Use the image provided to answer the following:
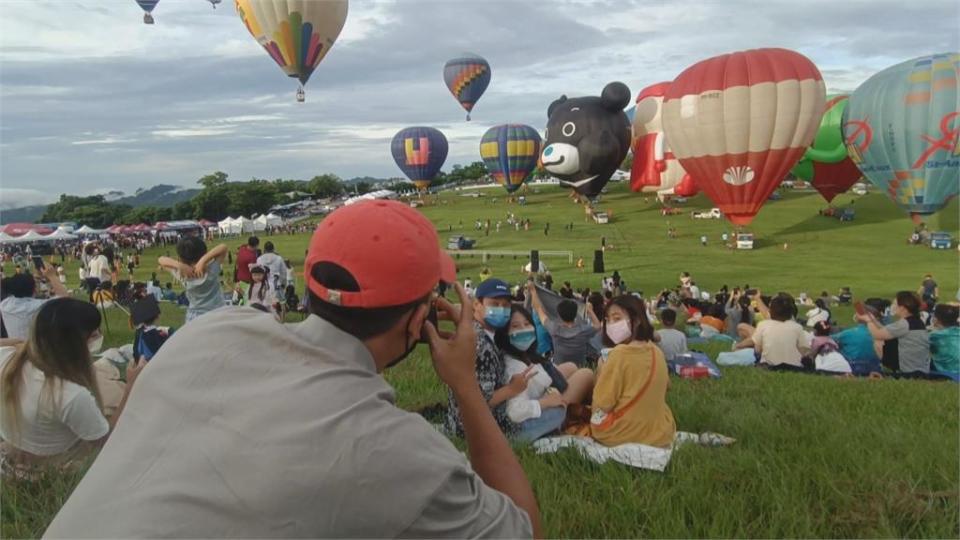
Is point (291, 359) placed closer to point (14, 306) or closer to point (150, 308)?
point (150, 308)

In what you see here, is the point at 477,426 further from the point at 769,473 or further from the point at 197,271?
the point at 197,271

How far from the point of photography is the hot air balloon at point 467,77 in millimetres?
46078

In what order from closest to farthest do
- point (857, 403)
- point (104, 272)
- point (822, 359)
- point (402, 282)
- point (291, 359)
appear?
point (291, 359) → point (402, 282) → point (857, 403) → point (822, 359) → point (104, 272)

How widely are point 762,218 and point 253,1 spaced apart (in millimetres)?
36730

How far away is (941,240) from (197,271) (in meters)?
37.0

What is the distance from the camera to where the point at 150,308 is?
17.5 feet

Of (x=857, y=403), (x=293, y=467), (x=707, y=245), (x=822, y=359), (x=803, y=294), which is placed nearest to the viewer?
(x=293, y=467)

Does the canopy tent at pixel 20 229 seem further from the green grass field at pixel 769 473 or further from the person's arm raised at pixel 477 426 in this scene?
the person's arm raised at pixel 477 426

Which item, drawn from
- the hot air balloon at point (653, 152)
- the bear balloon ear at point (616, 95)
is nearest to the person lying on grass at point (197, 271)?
the bear balloon ear at point (616, 95)

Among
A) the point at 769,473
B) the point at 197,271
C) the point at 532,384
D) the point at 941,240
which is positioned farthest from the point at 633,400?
the point at 941,240

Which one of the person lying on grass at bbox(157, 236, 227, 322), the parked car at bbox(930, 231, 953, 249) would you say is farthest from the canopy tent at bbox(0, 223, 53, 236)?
the parked car at bbox(930, 231, 953, 249)

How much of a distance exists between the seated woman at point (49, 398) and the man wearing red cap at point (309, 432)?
2055 millimetres

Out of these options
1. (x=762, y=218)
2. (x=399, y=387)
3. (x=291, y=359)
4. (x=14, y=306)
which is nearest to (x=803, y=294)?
(x=399, y=387)

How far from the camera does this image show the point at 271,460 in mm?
1117
